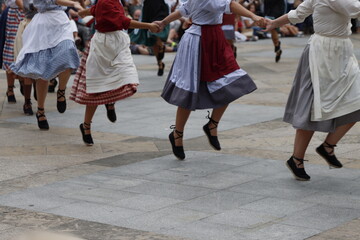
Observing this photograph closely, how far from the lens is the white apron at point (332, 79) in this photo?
594 cm

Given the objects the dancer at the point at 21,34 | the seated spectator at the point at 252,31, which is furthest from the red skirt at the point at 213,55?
the seated spectator at the point at 252,31

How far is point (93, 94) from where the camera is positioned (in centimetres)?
764

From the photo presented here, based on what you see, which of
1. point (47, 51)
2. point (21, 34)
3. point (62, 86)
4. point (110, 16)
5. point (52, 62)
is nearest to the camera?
point (110, 16)

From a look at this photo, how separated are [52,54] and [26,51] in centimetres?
33

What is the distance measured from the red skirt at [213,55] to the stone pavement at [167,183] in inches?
30.0

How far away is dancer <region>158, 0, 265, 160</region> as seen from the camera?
6.79 m

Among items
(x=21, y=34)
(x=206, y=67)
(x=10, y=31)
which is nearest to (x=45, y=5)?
(x=21, y=34)

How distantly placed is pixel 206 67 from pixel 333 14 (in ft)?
A: 4.34

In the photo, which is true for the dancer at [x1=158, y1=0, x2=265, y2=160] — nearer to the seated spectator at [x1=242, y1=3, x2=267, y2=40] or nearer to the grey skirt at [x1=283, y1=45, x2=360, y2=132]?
the grey skirt at [x1=283, y1=45, x2=360, y2=132]

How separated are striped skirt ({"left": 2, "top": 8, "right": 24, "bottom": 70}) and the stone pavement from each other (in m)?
1.00

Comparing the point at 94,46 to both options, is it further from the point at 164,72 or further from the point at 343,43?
the point at 164,72

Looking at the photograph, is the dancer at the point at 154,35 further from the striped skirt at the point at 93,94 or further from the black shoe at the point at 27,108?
the striped skirt at the point at 93,94

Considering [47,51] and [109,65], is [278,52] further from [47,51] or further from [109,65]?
[109,65]

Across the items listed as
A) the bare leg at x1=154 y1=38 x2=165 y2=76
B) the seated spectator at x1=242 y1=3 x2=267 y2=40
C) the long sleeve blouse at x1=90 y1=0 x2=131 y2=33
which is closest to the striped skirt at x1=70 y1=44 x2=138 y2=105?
the long sleeve blouse at x1=90 y1=0 x2=131 y2=33
